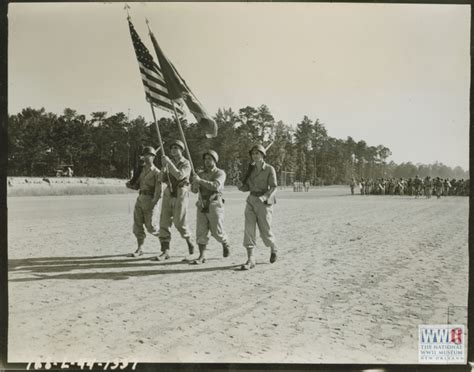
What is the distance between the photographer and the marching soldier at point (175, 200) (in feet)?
19.6

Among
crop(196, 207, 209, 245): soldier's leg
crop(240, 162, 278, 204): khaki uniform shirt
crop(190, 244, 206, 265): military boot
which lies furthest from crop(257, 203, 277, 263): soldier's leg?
crop(190, 244, 206, 265): military boot

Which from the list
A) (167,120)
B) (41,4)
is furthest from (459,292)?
(41,4)

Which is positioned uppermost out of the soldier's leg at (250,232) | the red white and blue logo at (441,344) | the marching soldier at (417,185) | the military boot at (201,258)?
the marching soldier at (417,185)

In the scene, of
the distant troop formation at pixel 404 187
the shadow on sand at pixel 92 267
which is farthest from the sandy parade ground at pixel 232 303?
the distant troop formation at pixel 404 187

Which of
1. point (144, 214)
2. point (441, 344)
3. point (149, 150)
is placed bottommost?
point (441, 344)

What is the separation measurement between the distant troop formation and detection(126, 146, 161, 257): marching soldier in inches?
670

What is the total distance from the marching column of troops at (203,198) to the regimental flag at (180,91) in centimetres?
47

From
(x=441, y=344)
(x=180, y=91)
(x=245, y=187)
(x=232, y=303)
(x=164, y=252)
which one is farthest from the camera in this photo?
(x=164, y=252)

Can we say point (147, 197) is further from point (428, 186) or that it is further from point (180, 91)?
point (428, 186)

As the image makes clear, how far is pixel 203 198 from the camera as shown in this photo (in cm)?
583

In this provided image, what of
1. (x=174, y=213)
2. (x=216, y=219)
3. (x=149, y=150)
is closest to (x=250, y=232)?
(x=216, y=219)

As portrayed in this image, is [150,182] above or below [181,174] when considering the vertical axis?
below

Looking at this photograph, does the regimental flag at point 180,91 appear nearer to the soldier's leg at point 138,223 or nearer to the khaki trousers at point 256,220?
the khaki trousers at point 256,220

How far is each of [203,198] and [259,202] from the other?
0.86m
